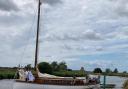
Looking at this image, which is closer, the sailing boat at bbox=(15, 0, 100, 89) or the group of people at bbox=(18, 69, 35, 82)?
the group of people at bbox=(18, 69, 35, 82)

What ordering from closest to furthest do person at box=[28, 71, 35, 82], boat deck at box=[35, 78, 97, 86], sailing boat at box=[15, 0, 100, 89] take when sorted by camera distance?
person at box=[28, 71, 35, 82] → boat deck at box=[35, 78, 97, 86] → sailing boat at box=[15, 0, 100, 89]

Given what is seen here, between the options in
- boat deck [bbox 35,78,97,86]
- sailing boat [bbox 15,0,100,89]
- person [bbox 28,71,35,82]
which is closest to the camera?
person [bbox 28,71,35,82]

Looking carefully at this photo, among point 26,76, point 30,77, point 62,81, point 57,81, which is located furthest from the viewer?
point 62,81

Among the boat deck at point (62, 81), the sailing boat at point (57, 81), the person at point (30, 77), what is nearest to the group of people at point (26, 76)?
the person at point (30, 77)

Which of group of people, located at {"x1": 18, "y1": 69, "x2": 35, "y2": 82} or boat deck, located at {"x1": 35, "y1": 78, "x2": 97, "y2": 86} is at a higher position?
group of people, located at {"x1": 18, "y1": 69, "x2": 35, "y2": 82}

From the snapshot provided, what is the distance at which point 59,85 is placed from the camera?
202 ft

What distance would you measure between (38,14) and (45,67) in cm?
4348

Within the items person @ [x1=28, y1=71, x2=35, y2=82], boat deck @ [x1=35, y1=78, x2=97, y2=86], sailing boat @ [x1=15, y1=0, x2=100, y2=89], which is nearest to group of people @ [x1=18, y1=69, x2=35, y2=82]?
person @ [x1=28, y1=71, x2=35, y2=82]

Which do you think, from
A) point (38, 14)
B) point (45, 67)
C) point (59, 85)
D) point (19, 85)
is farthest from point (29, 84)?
point (45, 67)

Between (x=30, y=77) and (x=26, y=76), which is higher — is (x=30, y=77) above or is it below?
below

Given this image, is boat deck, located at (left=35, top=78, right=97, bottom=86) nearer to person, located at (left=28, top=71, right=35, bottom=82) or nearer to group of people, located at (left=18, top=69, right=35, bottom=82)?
person, located at (left=28, top=71, right=35, bottom=82)

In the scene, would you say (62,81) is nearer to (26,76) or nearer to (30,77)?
(30,77)

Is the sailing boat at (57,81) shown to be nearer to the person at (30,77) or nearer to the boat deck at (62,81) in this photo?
the boat deck at (62,81)

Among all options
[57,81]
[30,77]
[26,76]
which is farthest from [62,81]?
[26,76]
